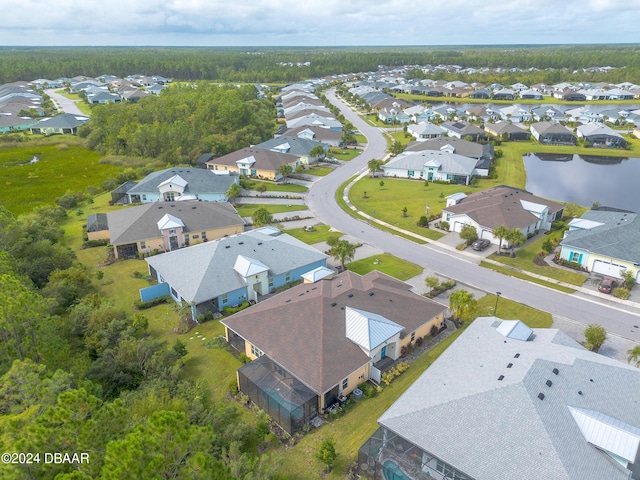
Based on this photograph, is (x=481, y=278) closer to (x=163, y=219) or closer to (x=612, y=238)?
(x=612, y=238)

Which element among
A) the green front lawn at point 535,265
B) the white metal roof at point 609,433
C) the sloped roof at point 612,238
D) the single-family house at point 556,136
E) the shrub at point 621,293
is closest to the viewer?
the white metal roof at point 609,433

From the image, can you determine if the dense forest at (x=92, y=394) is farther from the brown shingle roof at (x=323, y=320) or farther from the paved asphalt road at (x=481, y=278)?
the paved asphalt road at (x=481, y=278)

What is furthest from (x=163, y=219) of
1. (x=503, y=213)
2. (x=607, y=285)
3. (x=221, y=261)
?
(x=607, y=285)

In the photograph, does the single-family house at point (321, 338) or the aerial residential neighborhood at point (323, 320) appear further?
the single-family house at point (321, 338)

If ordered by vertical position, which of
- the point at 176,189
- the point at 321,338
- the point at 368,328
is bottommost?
the point at 176,189

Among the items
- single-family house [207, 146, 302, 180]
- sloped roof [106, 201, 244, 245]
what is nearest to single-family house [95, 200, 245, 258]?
sloped roof [106, 201, 244, 245]

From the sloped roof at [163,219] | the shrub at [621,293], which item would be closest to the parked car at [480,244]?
the shrub at [621,293]

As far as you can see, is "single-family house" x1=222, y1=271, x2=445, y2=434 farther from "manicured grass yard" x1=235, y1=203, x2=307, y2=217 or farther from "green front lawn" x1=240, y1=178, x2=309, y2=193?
"green front lawn" x1=240, y1=178, x2=309, y2=193
